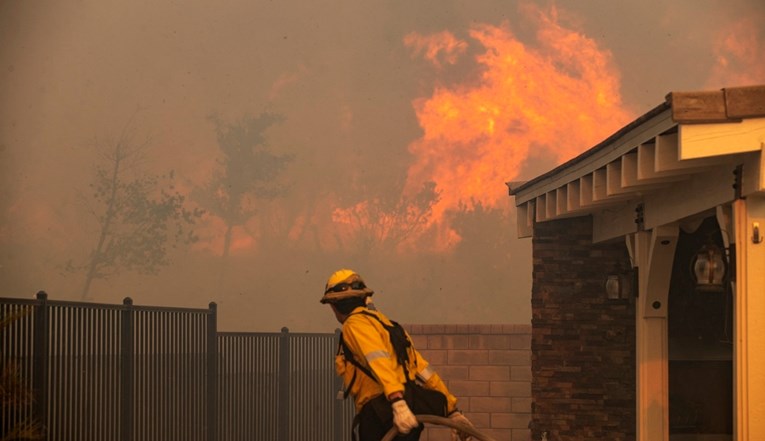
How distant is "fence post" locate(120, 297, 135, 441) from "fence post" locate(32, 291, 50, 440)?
176cm

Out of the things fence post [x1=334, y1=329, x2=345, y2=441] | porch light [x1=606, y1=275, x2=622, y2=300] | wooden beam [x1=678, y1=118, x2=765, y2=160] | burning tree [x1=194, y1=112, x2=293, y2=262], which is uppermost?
burning tree [x1=194, y1=112, x2=293, y2=262]

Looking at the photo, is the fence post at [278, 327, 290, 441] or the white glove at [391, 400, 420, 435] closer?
the white glove at [391, 400, 420, 435]

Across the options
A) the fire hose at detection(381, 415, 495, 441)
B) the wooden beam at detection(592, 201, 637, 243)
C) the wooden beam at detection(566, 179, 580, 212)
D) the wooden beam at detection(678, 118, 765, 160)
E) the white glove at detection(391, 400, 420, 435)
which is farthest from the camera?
the wooden beam at detection(566, 179, 580, 212)

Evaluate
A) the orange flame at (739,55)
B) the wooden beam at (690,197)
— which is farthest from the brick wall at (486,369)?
the orange flame at (739,55)

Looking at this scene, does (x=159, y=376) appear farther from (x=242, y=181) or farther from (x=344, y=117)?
(x=344, y=117)

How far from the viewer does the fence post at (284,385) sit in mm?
19219

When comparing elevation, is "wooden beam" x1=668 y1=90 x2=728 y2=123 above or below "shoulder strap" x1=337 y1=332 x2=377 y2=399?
above

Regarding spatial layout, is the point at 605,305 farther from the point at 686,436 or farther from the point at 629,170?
the point at 629,170

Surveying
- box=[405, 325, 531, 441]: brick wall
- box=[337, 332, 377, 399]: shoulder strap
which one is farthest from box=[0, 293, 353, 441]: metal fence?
box=[337, 332, 377, 399]: shoulder strap

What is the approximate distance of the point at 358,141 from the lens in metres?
71.1

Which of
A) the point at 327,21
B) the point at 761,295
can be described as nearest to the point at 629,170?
the point at 761,295

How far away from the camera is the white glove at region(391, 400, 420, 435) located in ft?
28.7

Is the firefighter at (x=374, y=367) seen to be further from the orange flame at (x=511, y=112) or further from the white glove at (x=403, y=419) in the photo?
the orange flame at (x=511, y=112)

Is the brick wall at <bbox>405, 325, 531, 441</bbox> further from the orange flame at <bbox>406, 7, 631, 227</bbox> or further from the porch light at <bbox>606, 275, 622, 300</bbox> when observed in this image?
the orange flame at <bbox>406, 7, 631, 227</bbox>
